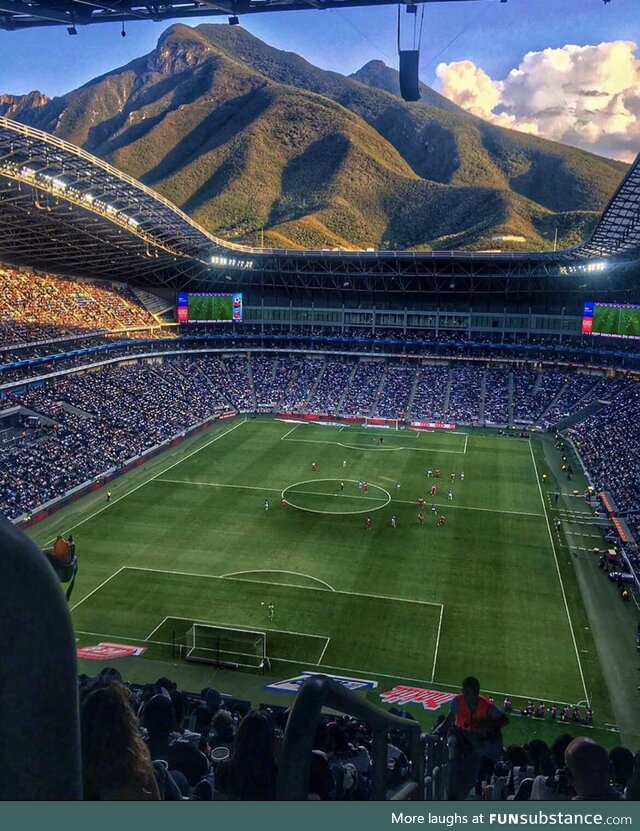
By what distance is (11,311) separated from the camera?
218 ft

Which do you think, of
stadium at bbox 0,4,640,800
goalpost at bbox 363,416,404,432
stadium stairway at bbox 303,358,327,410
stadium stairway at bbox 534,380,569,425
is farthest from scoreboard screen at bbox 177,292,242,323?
stadium stairway at bbox 534,380,569,425

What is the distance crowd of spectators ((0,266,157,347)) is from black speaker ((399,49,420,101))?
56.2 m

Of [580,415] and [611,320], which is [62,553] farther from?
[611,320]

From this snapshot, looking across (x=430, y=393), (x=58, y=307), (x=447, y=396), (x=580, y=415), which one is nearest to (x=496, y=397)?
(x=447, y=396)

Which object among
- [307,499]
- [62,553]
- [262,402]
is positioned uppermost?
[62,553]

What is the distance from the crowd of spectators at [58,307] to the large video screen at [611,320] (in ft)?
171

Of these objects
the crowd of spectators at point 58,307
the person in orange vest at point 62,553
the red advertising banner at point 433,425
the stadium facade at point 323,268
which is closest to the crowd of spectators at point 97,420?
the crowd of spectators at point 58,307

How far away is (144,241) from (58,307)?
13039 millimetres

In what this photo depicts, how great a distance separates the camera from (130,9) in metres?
11.1

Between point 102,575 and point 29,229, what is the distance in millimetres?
38039

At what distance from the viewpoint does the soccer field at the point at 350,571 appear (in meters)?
27.6

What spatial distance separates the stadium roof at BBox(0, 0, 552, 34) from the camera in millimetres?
10500

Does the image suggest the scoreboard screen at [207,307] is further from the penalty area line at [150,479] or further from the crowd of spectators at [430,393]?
the crowd of spectators at [430,393]

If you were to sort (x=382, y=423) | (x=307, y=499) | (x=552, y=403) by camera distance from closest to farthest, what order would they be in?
(x=307, y=499)
(x=382, y=423)
(x=552, y=403)
